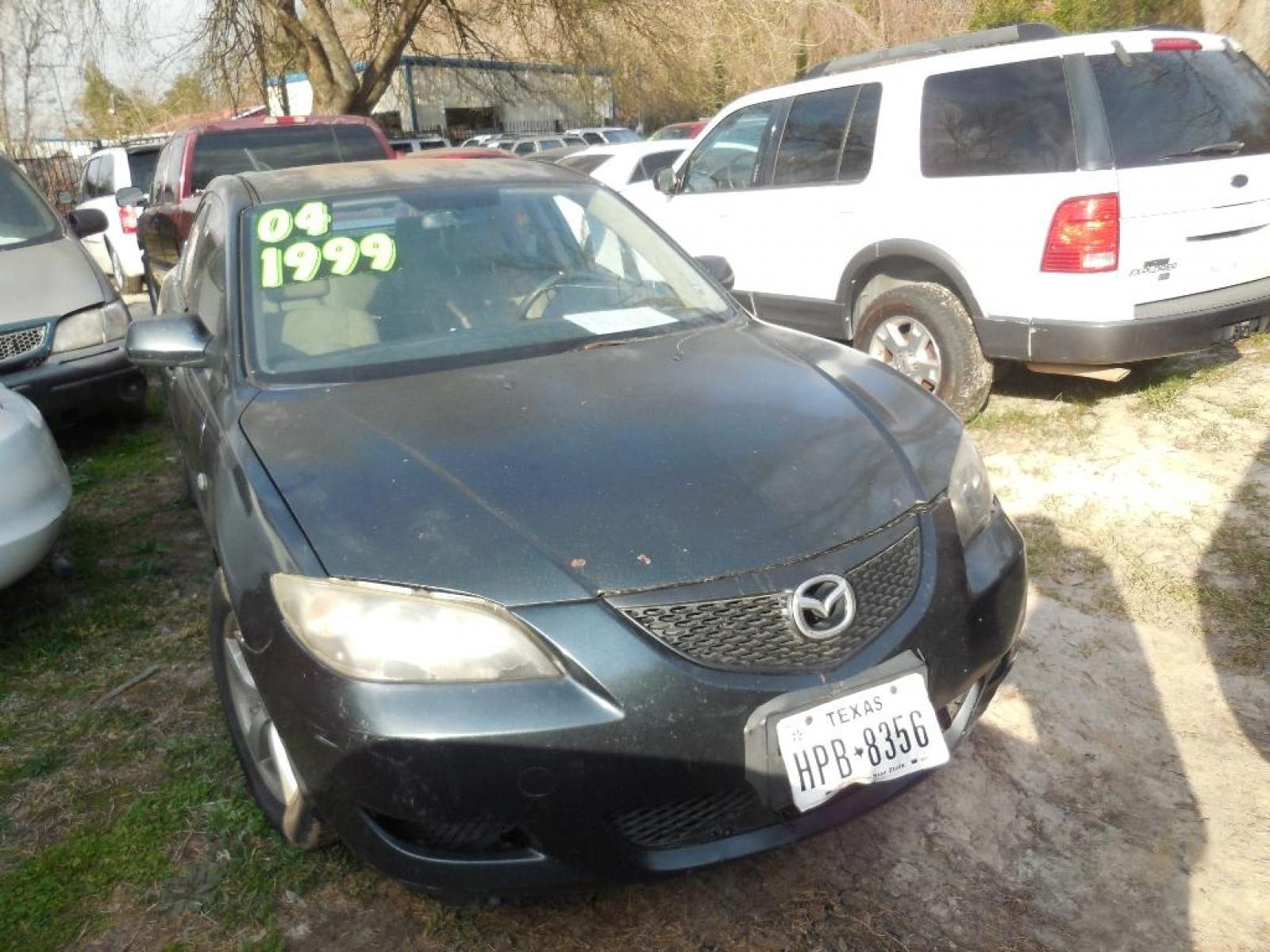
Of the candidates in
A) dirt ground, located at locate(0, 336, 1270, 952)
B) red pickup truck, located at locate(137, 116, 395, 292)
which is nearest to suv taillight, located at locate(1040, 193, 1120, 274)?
dirt ground, located at locate(0, 336, 1270, 952)

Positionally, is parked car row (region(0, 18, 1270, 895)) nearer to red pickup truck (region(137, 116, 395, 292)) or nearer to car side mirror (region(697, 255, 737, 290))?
car side mirror (region(697, 255, 737, 290))

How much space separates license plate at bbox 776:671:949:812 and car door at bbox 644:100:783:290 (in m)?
4.33

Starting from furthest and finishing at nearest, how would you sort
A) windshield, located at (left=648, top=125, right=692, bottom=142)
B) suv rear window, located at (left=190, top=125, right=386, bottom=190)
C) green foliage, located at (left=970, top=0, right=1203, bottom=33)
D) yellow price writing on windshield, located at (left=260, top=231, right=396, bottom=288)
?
windshield, located at (left=648, top=125, right=692, bottom=142) → green foliage, located at (left=970, top=0, right=1203, bottom=33) → suv rear window, located at (left=190, top=125, right=386, bottom=190) → yellow price writing on windshield, located at (left=260, top=231, right=396, bottom=288)

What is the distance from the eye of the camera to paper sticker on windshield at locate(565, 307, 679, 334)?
120 inches

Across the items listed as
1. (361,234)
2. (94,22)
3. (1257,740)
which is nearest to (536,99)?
(94,22)

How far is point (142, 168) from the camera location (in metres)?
12.0

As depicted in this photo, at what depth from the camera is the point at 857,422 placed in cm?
248

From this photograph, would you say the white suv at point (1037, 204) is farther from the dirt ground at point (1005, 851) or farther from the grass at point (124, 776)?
the grass at point (124, 776)

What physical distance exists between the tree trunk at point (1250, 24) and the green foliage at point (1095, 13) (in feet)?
20.2

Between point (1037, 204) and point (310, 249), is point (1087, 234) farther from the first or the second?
point (310, 249)

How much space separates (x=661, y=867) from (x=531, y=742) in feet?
1.24

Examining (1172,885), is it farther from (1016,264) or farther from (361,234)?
(1016,264)

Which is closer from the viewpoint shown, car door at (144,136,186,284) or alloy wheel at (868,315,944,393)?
alloy wheel at (868,315,944,393)

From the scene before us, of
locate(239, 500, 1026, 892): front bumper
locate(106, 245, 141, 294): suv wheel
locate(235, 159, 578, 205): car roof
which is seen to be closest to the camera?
locate(239, 500, 1026, 892): front bumper
